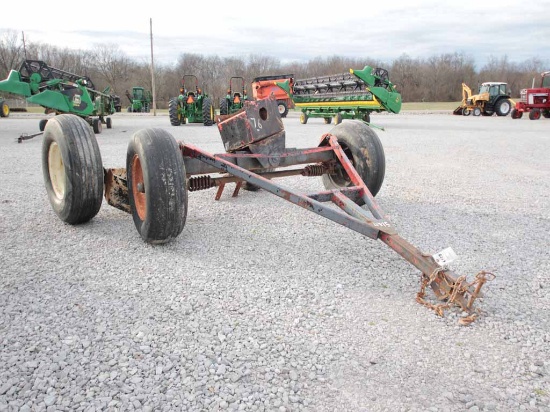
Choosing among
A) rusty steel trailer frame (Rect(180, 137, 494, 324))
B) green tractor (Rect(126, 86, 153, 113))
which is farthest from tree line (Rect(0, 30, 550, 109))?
rusty steel trailer frame (Rect(180, 137, 494, 324))

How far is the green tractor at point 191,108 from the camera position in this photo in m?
18.5

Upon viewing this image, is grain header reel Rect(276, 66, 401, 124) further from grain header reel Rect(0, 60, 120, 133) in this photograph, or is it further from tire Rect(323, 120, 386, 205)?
tire Rect(323, 120, 386, 205)

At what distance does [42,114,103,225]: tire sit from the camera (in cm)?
398

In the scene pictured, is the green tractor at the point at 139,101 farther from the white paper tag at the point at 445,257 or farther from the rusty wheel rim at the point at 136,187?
the white paper tag at the point at 445,257

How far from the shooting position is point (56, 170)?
4.67 metres

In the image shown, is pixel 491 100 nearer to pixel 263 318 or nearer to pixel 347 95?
pixel 347 95

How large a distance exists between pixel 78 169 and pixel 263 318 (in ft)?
7.74

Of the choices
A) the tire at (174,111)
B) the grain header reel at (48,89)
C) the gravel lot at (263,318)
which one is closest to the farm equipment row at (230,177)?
the gravel lot at (263,318)

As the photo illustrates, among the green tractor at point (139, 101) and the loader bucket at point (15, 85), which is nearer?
the loader bucket at point (15, 85)

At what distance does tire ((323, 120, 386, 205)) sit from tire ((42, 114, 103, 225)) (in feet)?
8.59

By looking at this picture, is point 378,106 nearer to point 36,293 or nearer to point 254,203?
point 254,203

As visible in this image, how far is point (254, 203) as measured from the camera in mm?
5438

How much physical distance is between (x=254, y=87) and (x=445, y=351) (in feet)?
65.7

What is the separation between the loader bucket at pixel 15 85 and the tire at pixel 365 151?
1157 centimetres
